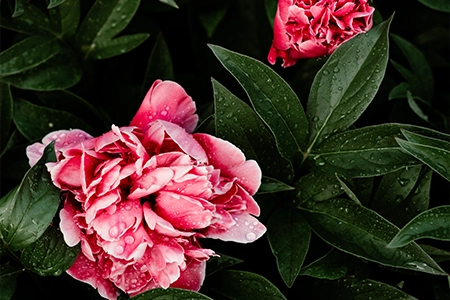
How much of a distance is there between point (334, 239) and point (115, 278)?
228 mm

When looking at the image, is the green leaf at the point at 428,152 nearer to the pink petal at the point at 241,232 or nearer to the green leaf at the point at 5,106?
the pink petal at the point at 241,232

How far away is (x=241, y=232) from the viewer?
660mm

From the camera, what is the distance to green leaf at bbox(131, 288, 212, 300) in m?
0.64

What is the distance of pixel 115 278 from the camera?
65cm

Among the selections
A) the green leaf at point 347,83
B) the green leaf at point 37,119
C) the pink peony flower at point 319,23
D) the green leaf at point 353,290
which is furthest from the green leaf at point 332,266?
the green leaf at point 37,119

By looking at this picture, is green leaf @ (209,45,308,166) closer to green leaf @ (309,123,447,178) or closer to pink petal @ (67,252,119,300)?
green leaf @ (309,123,447,178)

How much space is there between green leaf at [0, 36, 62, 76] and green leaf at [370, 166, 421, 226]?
17.1 inches

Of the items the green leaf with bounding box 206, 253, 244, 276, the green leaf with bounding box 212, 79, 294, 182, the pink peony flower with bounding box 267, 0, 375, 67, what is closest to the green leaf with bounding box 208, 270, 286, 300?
the green leaf with bounding box 206, 253, 244, 276

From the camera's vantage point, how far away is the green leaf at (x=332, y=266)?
712 millimetres

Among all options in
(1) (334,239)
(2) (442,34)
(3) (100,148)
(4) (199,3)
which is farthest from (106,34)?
(2) (442,34)

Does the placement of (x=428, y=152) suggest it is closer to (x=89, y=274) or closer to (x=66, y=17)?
(x=89, y=274)

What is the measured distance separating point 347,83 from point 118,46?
0.31 meters

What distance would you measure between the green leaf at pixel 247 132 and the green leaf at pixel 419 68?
27 centimetres

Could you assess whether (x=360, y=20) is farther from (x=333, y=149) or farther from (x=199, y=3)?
(x=199, y=3)
